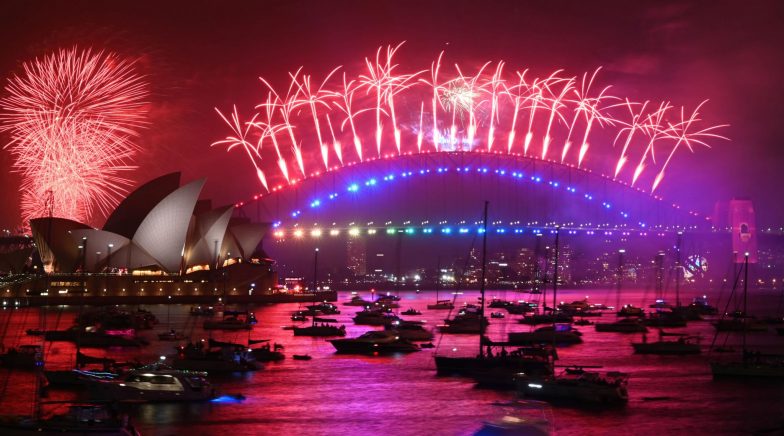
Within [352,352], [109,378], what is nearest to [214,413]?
[109,378]

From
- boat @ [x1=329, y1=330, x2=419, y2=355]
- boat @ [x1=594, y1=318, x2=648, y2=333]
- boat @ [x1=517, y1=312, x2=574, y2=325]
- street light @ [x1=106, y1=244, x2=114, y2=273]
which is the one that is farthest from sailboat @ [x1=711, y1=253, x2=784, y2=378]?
street light @ [x1=106, y1=244, x2=114, y2=273]

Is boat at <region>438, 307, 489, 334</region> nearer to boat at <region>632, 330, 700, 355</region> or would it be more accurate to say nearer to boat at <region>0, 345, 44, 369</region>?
boat at <region>632, 330, 700, 355</region>

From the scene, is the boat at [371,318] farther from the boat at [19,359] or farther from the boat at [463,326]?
the boat at [19,359]

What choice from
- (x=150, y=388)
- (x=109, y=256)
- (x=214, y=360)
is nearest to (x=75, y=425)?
(x=150, y=388)

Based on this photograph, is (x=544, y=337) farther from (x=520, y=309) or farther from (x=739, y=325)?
(x=520, y=309)

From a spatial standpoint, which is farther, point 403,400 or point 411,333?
point 411,333

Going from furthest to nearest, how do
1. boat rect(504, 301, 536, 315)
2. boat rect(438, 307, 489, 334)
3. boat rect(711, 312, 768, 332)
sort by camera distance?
boat rect(504, 301, 536, 315)
boat rect(711, 312, 768, 332)
boat rect(438, 307, 489, 334)

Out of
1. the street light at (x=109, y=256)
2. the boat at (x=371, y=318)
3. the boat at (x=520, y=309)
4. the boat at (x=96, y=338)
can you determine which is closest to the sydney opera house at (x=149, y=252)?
A: the street light at (x=109, y=256)
